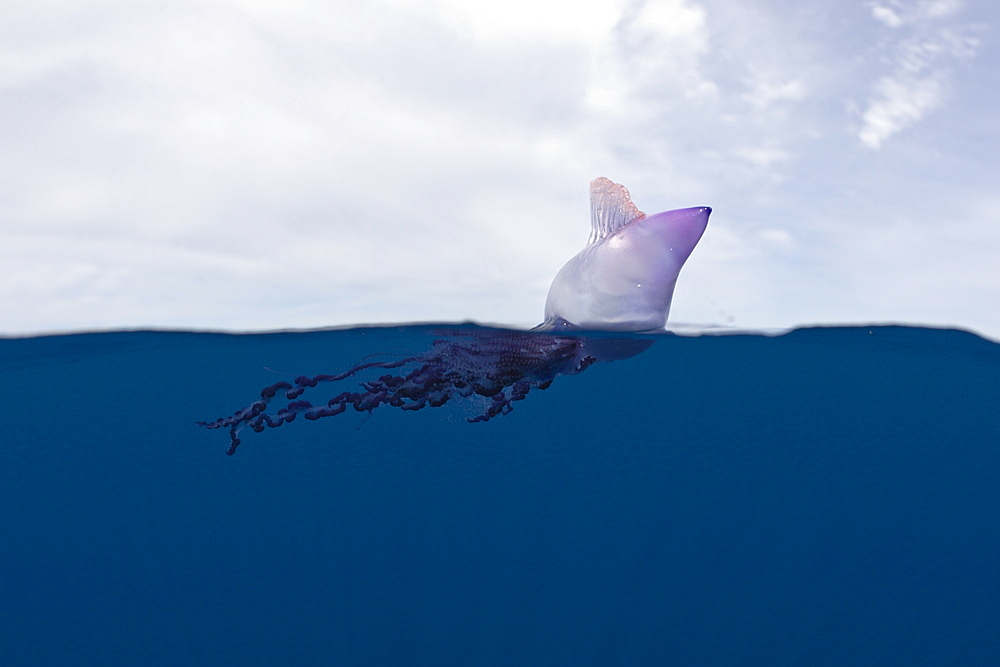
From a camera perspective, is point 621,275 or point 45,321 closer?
point 621,275

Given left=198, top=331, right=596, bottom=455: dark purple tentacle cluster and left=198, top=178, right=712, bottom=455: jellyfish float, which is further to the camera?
left=198, top=331, right=596, bottom=455: dark purple tentacle cluster

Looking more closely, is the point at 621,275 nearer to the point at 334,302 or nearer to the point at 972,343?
the point at 334,302

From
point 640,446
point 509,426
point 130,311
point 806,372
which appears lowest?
point 640,446

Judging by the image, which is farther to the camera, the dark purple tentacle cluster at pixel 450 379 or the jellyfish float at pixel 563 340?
the dark purple tentacle cluster at pixel 450 379

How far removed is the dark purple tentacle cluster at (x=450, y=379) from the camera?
2.62 metres

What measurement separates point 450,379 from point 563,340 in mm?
542

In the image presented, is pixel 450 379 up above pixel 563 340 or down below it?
below

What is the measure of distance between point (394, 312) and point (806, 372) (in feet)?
23.0

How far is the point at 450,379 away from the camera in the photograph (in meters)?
2.76

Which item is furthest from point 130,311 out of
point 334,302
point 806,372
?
point 806,372

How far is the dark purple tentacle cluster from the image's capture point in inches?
103

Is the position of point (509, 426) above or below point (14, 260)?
below

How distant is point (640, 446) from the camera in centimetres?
1500

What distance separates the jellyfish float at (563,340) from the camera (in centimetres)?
232
